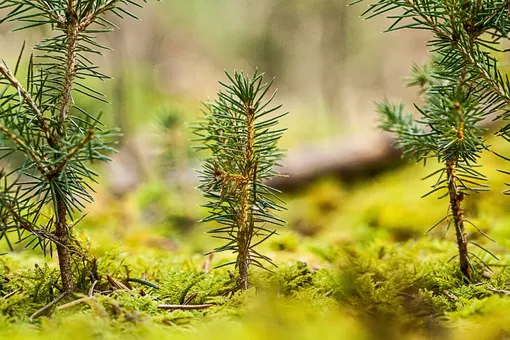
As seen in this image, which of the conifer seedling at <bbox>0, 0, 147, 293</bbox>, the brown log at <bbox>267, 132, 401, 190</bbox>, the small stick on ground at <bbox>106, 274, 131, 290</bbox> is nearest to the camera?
the conifer seedling at <bbox>0, 0, 147, 293</bbox>

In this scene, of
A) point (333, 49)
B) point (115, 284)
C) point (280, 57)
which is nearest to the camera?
point (115, 284)

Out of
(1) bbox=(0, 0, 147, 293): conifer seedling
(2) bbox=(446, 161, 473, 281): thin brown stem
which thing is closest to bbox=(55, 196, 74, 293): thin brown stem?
(1) bbox=(0, 0, 147, 293): conifer seedling

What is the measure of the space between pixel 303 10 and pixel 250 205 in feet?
26.1

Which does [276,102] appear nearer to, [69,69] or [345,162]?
[345,162]

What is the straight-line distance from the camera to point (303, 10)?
8.50 metres

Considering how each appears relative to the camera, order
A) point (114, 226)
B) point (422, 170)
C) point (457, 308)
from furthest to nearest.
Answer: point (422, 170)
point (114, 226)
point (457, 308)

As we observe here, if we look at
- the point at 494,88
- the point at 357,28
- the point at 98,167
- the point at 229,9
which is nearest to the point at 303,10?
the point at 357,28

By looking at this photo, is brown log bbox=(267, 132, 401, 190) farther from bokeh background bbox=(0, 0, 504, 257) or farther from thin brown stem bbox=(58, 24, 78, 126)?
thin brown stem bbox=(58, 24, 78, 126)

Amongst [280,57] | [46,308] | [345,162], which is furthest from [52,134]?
[280,57]

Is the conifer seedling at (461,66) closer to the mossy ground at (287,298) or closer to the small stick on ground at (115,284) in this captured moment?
the mossy ground at (287,298)

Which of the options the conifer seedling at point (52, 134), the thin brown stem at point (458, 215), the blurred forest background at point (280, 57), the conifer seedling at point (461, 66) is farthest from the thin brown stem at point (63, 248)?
the blurred forest background at point (280, 57)

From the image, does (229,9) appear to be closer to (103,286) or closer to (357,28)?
(357,28)

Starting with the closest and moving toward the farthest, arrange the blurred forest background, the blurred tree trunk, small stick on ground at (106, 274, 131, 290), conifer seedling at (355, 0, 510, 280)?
conifer seedling at (355, 0, 510, 280) < small stick on ground at (106, 274, 131, 290) < the blurred tree trunk < the blurred forest background

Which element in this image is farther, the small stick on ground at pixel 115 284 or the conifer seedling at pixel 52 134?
the small stick on ground at pixel 115 284
